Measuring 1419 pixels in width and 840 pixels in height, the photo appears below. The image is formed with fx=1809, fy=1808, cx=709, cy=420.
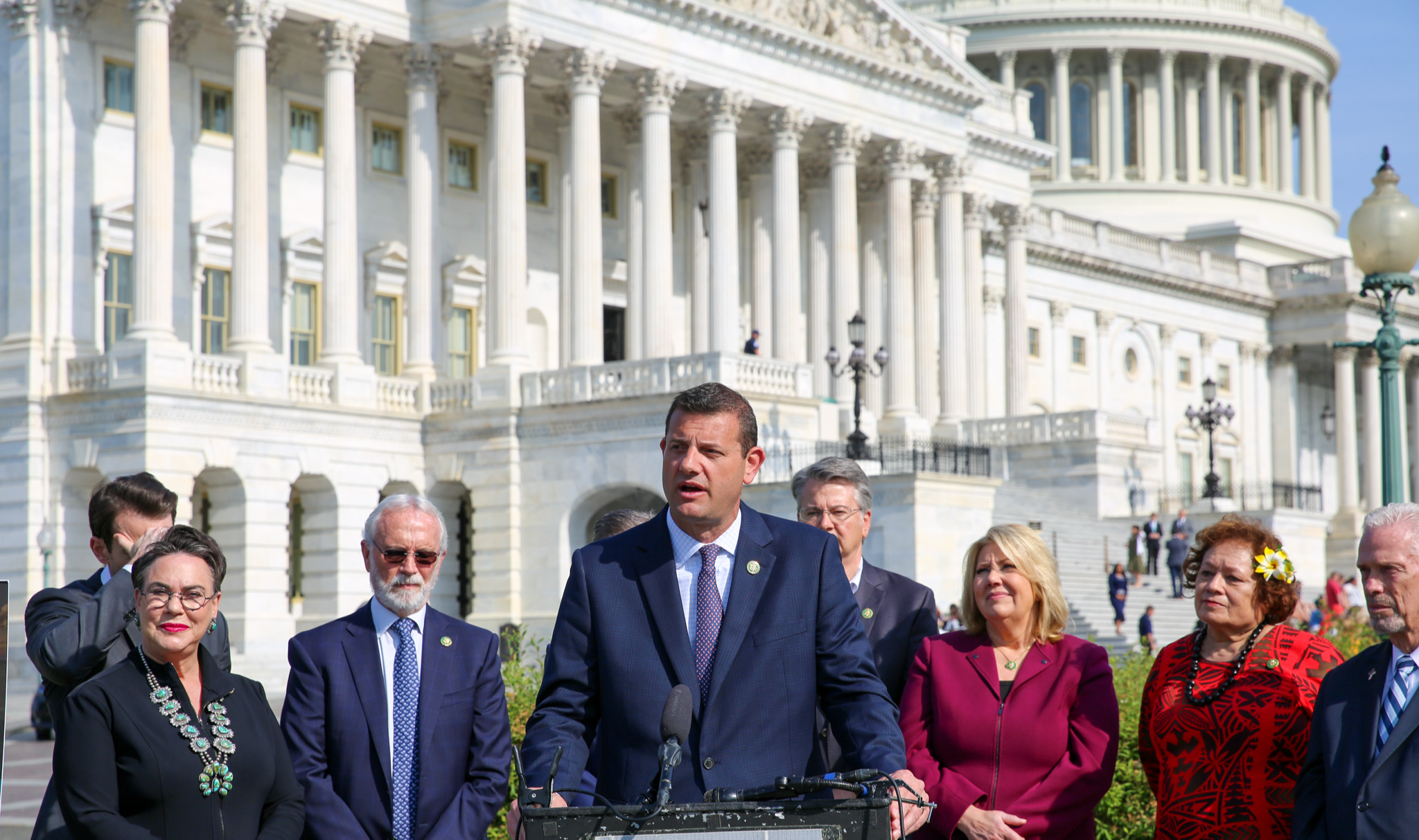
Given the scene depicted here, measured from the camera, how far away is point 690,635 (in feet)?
20.3

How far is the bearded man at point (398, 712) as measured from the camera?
282 inches

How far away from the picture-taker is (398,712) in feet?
23.9

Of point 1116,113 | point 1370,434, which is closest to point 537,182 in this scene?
point 1370,434

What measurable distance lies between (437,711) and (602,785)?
128 centimetres

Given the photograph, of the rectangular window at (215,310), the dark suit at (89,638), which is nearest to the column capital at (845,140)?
the rectangular window at (215,310)

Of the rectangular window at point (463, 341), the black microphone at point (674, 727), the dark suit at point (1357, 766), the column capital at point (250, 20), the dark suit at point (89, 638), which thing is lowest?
the dark suit at point (1357, 766)

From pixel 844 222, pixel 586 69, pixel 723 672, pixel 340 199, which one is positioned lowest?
pixel 723 672

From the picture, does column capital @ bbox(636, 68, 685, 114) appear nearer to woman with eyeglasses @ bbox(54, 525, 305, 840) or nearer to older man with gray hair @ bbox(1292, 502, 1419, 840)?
woman with eyeglasses @ bbox(54, 525, 305, 840)

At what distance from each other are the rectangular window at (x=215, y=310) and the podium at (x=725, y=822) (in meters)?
36.7

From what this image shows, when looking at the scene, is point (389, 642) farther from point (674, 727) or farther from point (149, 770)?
point (674, 727)

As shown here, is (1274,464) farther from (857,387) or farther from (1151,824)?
(1151,824)

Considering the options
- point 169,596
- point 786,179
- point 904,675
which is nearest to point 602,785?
point 169,596

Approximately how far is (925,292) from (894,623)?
4536 centimetres

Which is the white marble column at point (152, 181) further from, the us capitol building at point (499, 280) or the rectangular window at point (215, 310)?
the rectangular window at point (215, 310)
